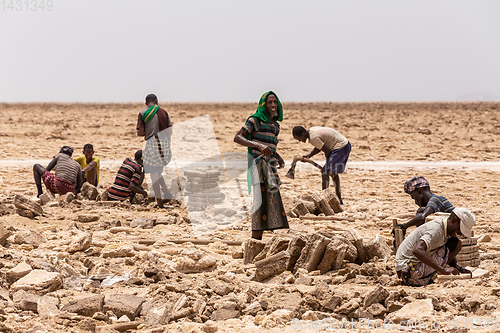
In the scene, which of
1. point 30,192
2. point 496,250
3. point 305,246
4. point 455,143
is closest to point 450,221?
point 305,246

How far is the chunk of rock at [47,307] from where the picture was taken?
13.0 feet

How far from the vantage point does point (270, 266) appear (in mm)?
4906

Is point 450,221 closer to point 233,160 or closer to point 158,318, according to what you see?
point 158,318

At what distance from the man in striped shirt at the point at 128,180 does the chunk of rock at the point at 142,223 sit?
130cm

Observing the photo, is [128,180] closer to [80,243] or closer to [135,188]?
[135,188]

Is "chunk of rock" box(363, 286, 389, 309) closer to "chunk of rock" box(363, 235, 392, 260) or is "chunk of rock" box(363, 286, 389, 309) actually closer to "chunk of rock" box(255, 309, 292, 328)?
"chunk of rock" box(255, 309, 292, 328)

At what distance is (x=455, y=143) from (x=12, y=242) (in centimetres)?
1515

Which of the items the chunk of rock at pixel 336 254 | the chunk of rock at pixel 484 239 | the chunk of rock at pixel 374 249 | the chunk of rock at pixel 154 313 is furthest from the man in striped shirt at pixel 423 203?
the chunk of rock at pixel 154 313

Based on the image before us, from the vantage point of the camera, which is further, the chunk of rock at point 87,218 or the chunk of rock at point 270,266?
the chunk of rock at point 87,218

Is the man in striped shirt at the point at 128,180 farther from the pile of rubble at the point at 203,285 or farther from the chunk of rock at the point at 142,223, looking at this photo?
the pile of rubble at the point at 203,285

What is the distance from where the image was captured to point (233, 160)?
14.9m

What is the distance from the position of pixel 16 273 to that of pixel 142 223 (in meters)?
2.61

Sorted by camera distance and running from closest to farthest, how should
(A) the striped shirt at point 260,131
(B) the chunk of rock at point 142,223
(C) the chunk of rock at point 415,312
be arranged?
(C) the chunk of rock at point 415,312, (A) the striped shirt at point 260,131, (B) the chunk of rock at point 142,223

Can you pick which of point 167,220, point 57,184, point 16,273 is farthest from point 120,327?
point 57,184
